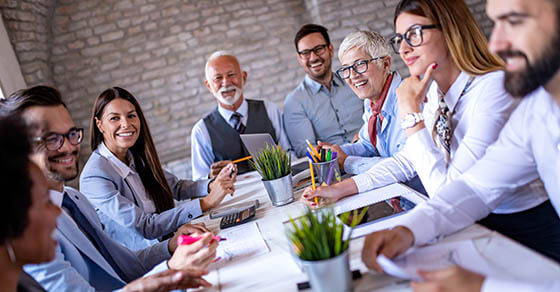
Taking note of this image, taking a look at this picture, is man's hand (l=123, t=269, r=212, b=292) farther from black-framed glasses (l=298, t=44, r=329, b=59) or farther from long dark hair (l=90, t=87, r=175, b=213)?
black-framed glasses (l=298, t=44, r=329, b=59)

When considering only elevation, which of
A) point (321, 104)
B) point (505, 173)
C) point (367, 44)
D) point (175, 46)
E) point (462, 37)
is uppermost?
point (175, 46)

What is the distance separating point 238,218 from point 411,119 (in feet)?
2.50

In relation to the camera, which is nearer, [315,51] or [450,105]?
[450,105]

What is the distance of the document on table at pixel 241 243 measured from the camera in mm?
1180

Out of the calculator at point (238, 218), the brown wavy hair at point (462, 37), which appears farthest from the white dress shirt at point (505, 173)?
the calculator at point (238, 218)

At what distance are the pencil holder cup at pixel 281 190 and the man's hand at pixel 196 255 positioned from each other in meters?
0.43

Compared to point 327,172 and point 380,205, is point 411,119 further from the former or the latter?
point 327,172

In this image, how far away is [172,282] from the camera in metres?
1.01

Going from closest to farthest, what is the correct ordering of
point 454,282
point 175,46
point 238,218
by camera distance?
point 454,282 → point 238,218 → point 175,46

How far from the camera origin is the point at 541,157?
3.20 ft

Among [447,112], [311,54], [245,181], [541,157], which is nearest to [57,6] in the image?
[311,54]

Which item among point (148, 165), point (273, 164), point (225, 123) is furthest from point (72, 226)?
point (225, 123)

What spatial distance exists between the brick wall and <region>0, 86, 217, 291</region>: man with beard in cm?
329

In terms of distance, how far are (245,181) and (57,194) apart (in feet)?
3.56
